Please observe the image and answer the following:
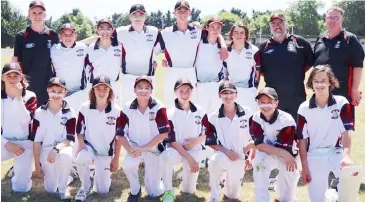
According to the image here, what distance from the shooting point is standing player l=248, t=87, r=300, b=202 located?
199 inches

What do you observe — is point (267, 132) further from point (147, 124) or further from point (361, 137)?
point (361, 137)

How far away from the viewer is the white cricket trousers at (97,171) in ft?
18.3

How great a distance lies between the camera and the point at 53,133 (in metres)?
5.73

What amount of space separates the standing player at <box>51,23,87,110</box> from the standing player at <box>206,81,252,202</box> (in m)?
2.26

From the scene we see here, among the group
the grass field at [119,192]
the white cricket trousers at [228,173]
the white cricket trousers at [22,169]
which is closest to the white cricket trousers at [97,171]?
the grass field at [119,192]

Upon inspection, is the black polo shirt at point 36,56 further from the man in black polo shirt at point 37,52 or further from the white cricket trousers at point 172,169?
the white cricket trousers at point 172,169

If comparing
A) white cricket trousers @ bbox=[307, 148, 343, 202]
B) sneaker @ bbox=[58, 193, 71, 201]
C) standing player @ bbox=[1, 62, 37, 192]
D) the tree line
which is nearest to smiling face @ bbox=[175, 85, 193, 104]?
white cricket trousers @ bbox=[307, 148, 343, 202]

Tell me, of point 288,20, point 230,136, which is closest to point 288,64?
point 230,136

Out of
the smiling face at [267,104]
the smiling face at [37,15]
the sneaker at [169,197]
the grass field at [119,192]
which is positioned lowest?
the grass field at [119,192]

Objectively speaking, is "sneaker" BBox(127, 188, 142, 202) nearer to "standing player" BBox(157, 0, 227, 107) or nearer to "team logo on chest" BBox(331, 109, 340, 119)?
"standing player" BBox(157, 0, 227, 107)

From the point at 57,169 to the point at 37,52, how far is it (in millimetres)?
2150

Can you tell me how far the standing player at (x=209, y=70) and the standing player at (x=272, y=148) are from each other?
1.60m

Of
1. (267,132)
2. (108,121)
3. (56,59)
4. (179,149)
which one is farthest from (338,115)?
(56,59)

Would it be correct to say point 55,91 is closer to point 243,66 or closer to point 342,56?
point 243,66
